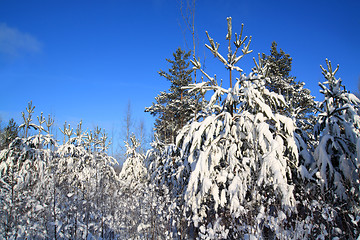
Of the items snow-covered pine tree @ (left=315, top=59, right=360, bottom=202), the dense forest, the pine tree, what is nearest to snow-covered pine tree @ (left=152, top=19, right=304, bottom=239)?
the dense forest

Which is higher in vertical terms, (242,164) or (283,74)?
(283,74)

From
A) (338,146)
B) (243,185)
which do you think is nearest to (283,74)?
(338,146)

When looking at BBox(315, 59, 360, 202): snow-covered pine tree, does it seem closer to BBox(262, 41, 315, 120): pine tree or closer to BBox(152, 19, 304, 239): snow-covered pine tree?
BBox(152, 19, 304, 239): snow-covered pine tree

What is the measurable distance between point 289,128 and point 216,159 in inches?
57.1

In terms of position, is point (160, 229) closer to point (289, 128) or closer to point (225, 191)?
point (225, 191)

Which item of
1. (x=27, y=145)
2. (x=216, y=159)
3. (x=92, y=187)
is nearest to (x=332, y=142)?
(x=216, y=159)

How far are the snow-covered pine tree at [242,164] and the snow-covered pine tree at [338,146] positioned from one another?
1.82ft

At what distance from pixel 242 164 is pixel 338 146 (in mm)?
1822

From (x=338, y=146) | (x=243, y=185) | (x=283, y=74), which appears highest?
(x=283, y=74)

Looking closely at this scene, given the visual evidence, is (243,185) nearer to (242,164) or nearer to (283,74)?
(242,164)

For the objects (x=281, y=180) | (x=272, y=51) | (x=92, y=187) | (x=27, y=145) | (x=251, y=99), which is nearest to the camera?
(x=281, y=180)

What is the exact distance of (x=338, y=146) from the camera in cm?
398

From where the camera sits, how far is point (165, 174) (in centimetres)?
812

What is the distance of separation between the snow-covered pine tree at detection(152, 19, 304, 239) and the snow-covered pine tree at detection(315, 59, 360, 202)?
1.82 feet
